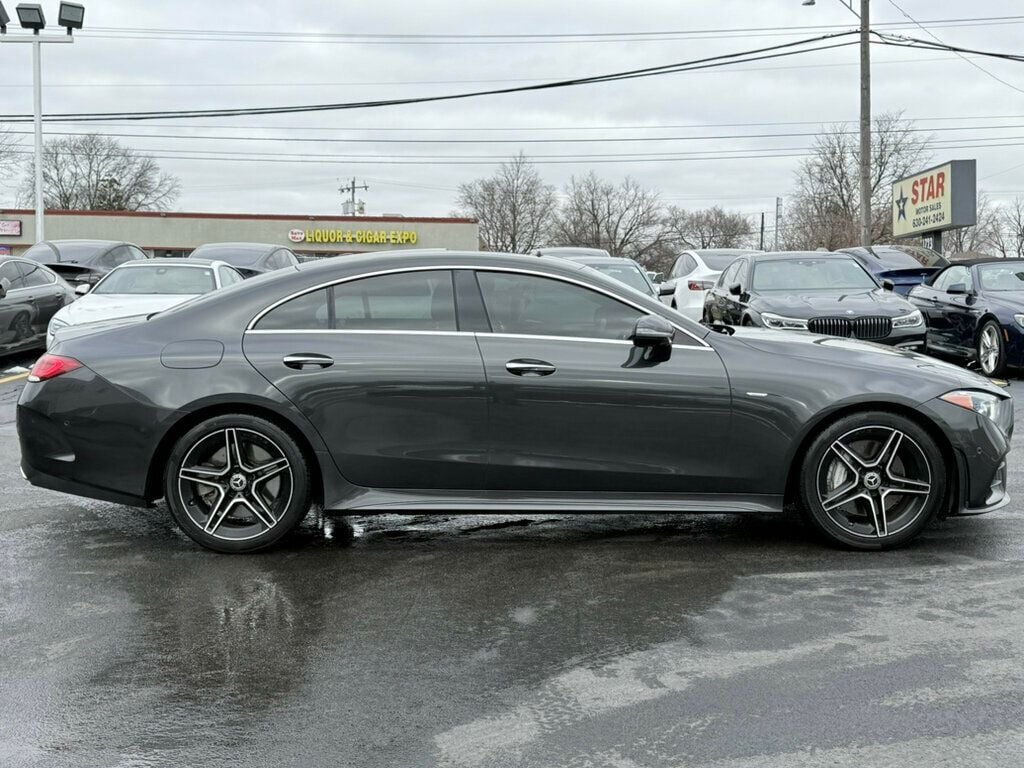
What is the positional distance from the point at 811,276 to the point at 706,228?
106497 millimetres

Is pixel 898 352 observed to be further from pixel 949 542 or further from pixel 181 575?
pixel 181 575

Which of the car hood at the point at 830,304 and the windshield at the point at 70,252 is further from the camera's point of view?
the windshield at the point at 70,252

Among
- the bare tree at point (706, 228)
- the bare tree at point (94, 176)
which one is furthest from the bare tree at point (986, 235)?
the bare tree at point (94, 176)

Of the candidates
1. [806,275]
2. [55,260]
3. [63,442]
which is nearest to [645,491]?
[63,442]

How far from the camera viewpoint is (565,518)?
6.52 meters

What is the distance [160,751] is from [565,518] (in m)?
3.45

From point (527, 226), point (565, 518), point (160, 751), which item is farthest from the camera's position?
point (527, 226)

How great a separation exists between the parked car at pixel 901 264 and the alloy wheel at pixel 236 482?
1415cm

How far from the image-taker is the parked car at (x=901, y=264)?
19.6 m

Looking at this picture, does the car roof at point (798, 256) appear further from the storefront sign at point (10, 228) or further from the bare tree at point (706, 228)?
the bare tree at point (706, 228)

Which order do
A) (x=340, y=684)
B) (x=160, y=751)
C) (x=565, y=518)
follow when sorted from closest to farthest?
1. (x=160, y=751)
2. (x=340, y=684)
3. (x=565, y=518)

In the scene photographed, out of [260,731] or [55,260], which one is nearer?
[260,731]

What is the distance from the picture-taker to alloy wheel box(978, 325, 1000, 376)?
528 inches

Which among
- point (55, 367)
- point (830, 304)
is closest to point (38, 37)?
point (830, 304)
